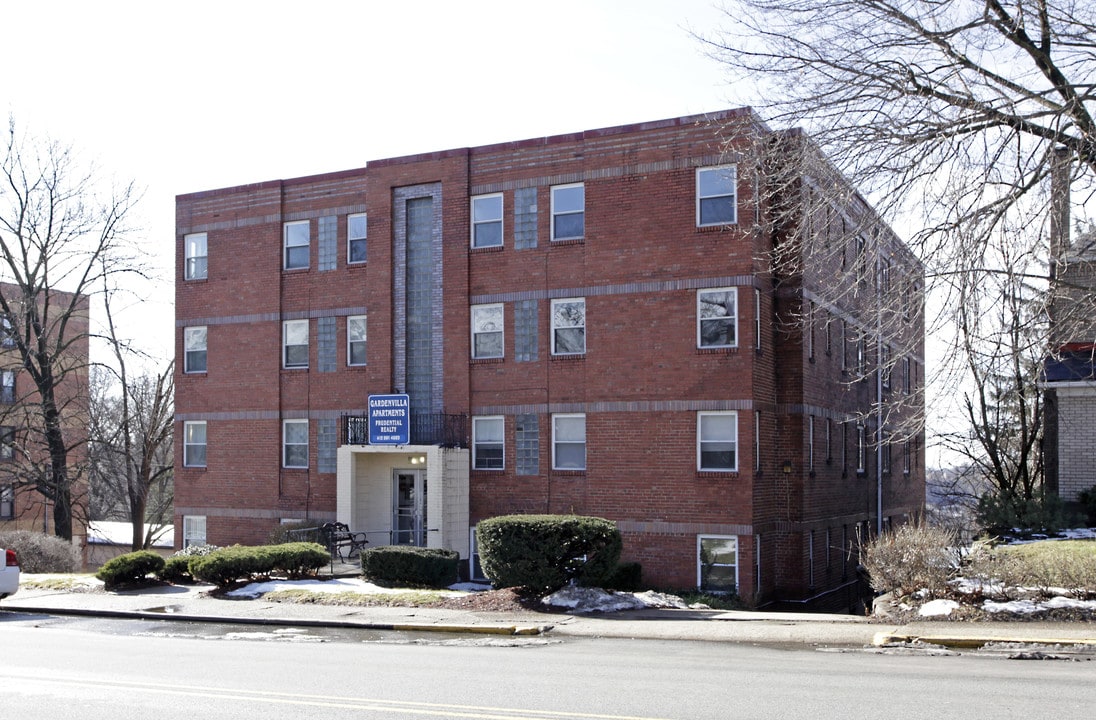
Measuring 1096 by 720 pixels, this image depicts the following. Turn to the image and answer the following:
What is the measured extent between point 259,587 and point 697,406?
1016 cm

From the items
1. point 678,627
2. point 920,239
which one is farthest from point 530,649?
point 920,239

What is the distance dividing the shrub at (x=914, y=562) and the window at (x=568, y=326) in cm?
1017

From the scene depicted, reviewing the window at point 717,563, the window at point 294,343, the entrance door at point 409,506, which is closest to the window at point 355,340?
the window at point 294,343

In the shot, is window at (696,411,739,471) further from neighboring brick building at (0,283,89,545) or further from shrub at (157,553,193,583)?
neighboring brick building at (0,283,89,545)

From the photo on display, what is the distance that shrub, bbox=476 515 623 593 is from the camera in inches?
733

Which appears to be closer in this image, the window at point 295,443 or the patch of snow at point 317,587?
the patch of snow at point 317,587

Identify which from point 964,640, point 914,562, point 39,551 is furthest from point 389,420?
point 964,640

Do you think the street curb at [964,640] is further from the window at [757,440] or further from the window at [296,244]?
the window at [296,244]

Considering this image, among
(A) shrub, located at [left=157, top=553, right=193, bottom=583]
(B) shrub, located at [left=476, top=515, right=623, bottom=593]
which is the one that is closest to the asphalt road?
(B) shrub, located at [left=476, top=515, right=623, bottom=593]

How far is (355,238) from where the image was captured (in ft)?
96.8

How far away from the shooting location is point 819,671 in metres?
11.8

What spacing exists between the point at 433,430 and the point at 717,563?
26.0ft

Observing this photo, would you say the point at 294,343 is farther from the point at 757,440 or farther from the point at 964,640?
the point at 964,640

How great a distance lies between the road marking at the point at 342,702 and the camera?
9.10 metres
